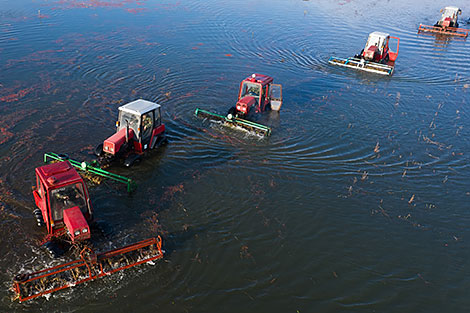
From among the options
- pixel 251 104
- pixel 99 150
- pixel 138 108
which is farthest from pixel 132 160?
pixel 251 104

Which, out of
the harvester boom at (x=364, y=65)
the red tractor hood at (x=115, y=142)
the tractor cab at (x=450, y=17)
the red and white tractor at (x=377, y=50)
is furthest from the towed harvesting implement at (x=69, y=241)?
the tractor cab at (x=450, y=17)

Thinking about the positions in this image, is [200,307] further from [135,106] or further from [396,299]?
[135,106]

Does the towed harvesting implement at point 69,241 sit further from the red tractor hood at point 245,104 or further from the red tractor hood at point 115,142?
the red tractor hood at point 245,104

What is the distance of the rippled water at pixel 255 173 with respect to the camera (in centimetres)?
918

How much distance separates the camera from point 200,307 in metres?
8.55

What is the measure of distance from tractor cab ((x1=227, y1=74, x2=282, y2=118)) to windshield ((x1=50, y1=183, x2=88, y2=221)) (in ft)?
28.0

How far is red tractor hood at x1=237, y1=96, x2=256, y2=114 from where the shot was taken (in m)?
17.1

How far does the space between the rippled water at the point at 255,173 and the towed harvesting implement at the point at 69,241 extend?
34cm

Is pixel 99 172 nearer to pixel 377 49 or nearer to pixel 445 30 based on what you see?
pixel 377 49

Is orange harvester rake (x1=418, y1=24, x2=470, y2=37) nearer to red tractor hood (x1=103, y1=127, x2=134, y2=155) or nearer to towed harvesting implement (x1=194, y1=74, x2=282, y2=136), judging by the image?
towed harvesting implement (x1=194, y1=74, x2=282, y2=136)

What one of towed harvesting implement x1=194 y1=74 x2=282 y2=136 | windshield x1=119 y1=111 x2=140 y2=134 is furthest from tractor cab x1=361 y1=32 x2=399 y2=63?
Answer: windshield x1=119 y1=111 x2=140 y2=134

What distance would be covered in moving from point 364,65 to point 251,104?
12441 millimetres

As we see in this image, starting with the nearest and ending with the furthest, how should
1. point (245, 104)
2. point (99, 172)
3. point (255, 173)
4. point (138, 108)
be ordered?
point (99, 172)
point (138, 108)
point (255, 173)
point (245, 104)

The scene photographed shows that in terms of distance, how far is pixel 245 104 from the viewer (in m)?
17.1
